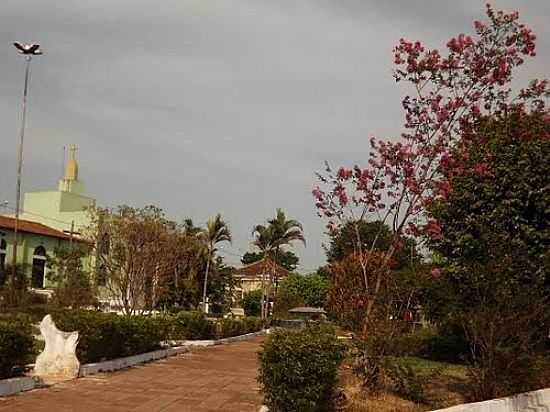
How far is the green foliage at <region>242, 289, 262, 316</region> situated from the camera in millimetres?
56219

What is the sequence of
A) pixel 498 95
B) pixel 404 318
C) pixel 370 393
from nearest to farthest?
pixel 370 393 → pixel 404 318 → pixel 498 95

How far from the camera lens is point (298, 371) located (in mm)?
8367

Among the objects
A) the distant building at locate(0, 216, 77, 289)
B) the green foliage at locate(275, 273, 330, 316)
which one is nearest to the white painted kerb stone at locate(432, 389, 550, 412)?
the distant building at locate(0, 216, 77, 289)

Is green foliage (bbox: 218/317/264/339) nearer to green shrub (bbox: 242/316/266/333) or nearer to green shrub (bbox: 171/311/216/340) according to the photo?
green shrub (bbox: 242/316/266/333)

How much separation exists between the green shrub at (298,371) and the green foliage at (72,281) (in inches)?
818

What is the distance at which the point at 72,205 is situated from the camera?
50.5 metres

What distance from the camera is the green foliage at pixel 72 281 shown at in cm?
2898

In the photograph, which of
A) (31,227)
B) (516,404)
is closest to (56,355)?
(516,404)

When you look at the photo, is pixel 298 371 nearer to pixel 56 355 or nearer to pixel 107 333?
pixel 56 355

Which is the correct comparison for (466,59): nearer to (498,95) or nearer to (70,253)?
(498,95)

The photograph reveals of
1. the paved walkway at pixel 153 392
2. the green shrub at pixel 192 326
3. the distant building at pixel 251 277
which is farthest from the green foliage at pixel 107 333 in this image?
the distant building at pixel 251 277

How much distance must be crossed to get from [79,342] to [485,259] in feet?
26.1

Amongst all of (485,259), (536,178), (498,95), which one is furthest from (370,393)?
(536,178)

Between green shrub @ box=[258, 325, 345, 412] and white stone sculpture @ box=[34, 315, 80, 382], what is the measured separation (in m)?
4.65
